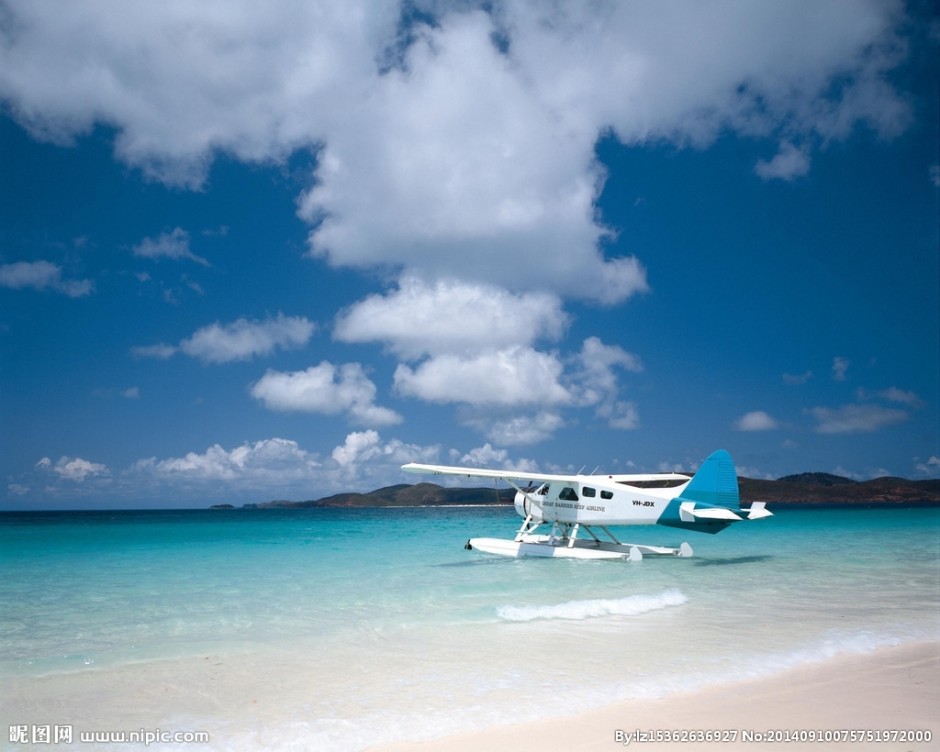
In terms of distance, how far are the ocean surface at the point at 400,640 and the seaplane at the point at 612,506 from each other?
1.45 m

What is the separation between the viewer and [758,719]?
14.6 ft

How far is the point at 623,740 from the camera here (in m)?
4.11

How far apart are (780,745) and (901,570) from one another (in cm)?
1261

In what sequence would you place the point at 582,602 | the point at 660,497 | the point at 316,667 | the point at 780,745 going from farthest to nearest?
the point at 660,497 → the point at 582,602 → the point at 316,667 → the point at 780,745

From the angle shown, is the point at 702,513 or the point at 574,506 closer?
the point at 702,513

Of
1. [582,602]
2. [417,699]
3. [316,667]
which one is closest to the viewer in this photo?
[417,699]

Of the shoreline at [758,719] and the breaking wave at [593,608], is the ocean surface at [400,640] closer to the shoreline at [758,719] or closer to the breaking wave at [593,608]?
the breaking wave at [593,608]

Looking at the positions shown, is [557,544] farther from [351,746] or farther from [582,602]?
[351,746]

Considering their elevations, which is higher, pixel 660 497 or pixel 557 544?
pixel 660 497

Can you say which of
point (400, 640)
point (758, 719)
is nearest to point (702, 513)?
point (400, 640)

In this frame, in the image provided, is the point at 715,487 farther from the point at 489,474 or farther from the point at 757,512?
the point at 489,474

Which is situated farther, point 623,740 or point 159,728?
point 159,728

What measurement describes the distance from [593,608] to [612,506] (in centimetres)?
711

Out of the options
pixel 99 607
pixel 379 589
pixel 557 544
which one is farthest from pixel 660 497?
pixel 99 607
